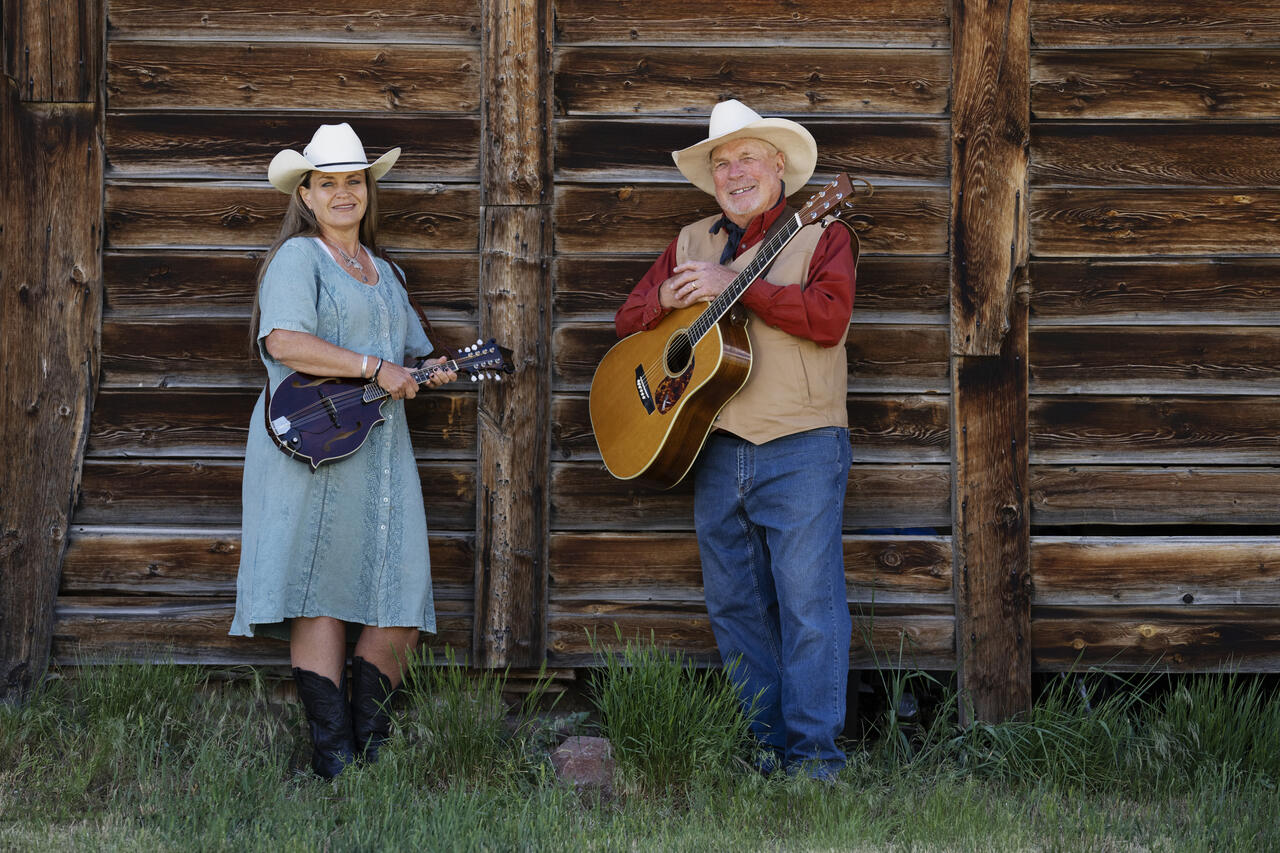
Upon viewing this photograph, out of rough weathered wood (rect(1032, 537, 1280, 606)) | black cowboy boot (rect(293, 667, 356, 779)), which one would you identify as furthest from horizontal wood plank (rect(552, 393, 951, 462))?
black cowboy boot (rect(293, 667, 356, 779))

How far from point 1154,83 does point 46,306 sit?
425 cm

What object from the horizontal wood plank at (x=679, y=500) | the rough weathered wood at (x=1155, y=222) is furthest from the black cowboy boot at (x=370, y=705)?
the rough weathered wood at (x=1155, y=222)

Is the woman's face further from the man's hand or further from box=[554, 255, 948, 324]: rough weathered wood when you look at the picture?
the man's hand

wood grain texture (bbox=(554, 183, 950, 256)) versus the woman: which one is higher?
wood grain texture (bbox=(554, 183, 950, 256))

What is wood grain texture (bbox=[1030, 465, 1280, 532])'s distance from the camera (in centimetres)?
412

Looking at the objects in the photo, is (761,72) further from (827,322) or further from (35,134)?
(35,134)

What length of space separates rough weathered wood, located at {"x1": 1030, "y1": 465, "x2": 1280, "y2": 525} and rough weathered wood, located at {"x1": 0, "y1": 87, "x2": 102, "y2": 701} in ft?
11.9

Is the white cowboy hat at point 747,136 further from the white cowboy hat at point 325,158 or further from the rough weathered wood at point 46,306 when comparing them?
the rough weathered wood at point 46,306

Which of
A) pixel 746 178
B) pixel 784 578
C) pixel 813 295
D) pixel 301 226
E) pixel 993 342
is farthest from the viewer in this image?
pixel 993 342

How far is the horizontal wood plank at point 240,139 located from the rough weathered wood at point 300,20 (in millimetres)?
297

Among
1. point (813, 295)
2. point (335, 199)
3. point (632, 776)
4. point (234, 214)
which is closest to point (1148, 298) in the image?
point (813, 295)

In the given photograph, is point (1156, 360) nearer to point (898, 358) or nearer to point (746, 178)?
point (898, 358)

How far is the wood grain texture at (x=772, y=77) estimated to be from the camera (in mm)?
4113

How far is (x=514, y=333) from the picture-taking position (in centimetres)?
409
